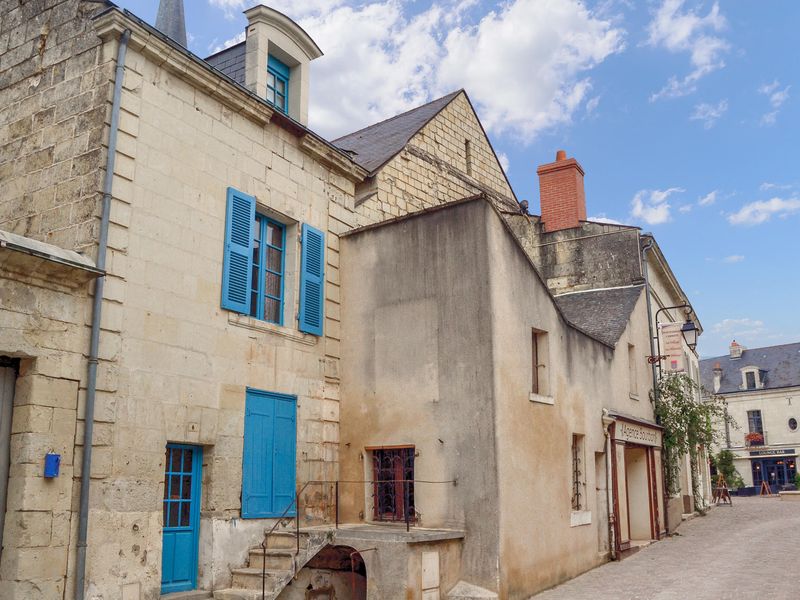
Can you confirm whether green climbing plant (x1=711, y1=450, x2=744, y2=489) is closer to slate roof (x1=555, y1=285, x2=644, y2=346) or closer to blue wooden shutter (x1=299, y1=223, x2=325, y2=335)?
slate roof (x1=555, y1=285, x2=644, y2=346)

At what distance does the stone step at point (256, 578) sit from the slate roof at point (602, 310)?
7.82 m

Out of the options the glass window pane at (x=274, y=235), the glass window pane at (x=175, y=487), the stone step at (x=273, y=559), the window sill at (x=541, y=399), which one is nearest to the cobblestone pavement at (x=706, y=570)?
the window sill at (x=541, y=399)

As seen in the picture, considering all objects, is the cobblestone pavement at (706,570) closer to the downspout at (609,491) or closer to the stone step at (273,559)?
the downspout at (609,491)

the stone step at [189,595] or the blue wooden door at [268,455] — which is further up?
the blue wooden door at [268,455]

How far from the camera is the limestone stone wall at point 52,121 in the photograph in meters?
7.52

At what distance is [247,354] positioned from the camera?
880 centimetres

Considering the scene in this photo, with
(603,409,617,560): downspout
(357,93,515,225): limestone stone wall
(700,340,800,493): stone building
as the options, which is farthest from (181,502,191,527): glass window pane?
(700,340,800,493): stone building

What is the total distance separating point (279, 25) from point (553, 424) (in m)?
6.70

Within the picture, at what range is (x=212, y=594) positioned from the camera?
26.1 ft

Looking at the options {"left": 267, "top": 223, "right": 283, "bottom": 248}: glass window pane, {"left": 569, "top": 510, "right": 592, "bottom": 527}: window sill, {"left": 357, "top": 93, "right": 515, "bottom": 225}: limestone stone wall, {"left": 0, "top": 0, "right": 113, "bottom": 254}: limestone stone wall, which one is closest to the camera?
{"left": 0, "top": 0, "right": 113, "bottom": 254}: limestone stone wall

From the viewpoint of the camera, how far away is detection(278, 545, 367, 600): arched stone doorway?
27.6ft

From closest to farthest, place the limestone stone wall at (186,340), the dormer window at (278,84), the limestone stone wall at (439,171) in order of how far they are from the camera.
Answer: the limestone stone wall at (186,340)
the dormer window at (278,84)
the limestone stone wall at (439,171)

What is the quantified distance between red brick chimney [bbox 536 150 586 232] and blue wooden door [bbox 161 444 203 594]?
38.7 feet

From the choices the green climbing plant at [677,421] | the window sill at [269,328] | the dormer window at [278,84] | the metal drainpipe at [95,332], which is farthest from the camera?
the green climbing plant at [677,421]
